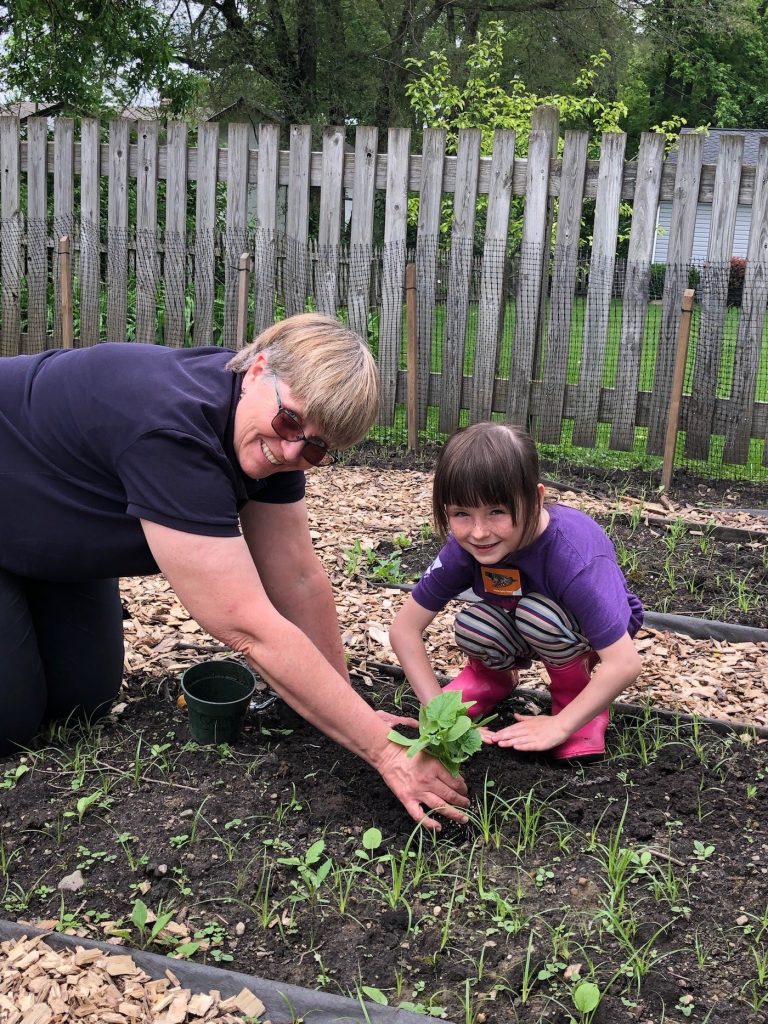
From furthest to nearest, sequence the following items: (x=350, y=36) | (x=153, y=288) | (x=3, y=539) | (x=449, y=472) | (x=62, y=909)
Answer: (x=350, y=36)
(x=153, y=288)
(x=3, y=539)
(x=449, y=472)
(x=62, y=909)

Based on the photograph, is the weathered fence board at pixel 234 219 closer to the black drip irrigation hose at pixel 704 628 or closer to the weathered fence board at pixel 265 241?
the weathered fence board at pixel 265 241

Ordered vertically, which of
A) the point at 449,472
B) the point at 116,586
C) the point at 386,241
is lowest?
the point at 116,586

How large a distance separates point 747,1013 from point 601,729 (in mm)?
959

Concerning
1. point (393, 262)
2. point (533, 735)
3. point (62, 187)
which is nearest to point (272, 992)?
point (533, 735)

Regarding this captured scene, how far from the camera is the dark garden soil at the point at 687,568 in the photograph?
4035mm

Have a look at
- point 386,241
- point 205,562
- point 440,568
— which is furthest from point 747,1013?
point 386,241

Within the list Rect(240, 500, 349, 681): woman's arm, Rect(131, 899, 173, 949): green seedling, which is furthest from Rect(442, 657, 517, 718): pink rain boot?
Rect(131, 899, 173, 949): green seedling

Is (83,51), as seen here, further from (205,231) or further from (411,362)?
(411,362)

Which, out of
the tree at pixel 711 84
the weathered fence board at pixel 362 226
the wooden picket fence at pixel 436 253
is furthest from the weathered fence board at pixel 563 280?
the tree at pixel 711 84

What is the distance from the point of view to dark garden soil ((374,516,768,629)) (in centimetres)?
404

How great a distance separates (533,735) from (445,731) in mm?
484

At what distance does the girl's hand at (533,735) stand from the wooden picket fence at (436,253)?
4162mm

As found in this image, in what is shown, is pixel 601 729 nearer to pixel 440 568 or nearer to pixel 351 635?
pixel 440 568

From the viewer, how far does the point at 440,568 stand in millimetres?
2744
